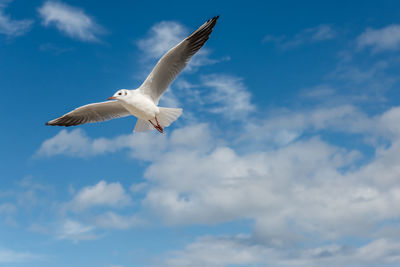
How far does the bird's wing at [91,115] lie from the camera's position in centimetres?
1577

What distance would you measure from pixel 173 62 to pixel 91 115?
12.2ft

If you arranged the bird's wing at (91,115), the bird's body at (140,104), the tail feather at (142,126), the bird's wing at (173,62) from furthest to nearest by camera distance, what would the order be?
the bird's wing at (91,115)
the tail feather at (142,126)
the bird's body at (140,104)
the bird's wing at (173,62)

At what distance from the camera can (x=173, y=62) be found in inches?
558

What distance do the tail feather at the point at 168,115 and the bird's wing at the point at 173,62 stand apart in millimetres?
476

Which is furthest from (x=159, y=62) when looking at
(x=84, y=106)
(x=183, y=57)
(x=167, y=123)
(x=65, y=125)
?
(x=65, y=125)

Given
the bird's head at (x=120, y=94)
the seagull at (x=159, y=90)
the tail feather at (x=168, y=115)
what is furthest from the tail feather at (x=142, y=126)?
the bird's head at (x=120, y=94)

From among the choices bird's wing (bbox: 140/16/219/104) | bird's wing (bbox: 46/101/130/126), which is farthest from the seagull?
bird's wing (bbox: 46/101/130/126)

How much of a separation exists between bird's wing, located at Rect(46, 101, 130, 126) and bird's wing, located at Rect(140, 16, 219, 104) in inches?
70.7

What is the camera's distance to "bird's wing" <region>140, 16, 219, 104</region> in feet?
45.6

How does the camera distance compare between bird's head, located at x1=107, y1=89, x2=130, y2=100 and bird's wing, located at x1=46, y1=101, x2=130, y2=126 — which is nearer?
bird's head, located at x1=107, y1=89, x2=130, y2=100

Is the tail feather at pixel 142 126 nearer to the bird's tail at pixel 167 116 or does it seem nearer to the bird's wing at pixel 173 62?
the bird's tail at pixel 167 116

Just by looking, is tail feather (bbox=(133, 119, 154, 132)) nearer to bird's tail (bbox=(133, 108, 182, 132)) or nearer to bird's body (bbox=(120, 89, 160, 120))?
bird's tail (bbox=(133, 108, 182, 132))

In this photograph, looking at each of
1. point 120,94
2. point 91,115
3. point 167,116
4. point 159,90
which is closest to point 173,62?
point 159,90

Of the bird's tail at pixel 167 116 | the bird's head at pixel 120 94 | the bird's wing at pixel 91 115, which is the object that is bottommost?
the bird's tail at pixel 167 116
